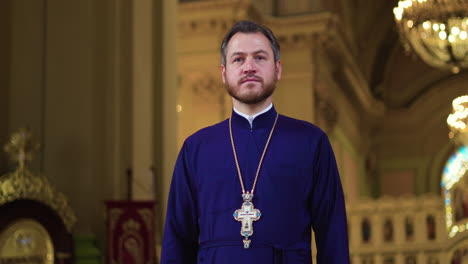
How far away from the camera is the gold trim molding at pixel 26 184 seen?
6820mm

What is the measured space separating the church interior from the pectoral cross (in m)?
4.68

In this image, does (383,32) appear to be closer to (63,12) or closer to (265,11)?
(265,11)

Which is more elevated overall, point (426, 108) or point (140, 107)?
point (426, 108)

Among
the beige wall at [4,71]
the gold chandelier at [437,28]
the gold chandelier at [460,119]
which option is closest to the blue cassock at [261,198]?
the beige wall at [4,71]

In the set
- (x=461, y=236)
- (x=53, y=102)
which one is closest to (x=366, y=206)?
(x=461, y=236)

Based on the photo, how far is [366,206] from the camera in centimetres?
1257

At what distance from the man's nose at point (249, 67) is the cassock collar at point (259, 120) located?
0.16 meters

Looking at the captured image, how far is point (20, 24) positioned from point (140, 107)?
1.48 meters

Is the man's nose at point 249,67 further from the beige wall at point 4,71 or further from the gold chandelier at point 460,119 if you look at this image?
the gold chandelier at point 460,119

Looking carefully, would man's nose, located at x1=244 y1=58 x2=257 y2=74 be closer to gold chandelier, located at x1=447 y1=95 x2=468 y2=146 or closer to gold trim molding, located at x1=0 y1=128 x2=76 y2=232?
gold trim molding, located at x1=0 y1=128 x2=76 y2=232

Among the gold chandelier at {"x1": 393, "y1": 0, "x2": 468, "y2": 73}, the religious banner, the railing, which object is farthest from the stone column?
the railing

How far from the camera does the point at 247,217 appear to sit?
2373mm

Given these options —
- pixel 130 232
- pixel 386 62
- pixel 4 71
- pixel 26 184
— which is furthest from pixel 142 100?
pixel 386 62

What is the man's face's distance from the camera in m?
2.41
